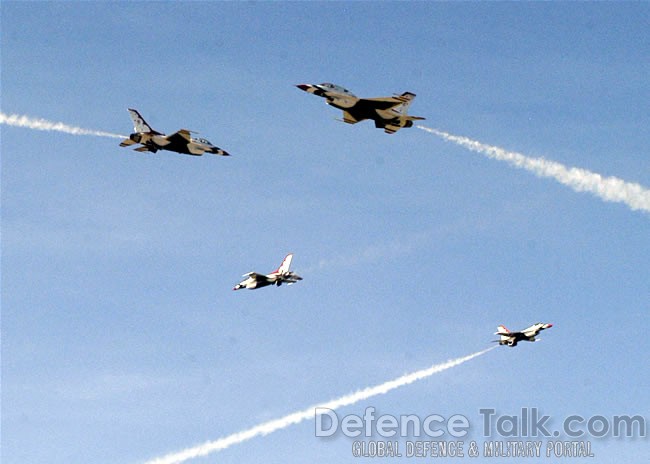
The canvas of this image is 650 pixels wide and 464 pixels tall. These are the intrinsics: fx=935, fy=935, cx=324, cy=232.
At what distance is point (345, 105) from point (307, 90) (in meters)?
4.96

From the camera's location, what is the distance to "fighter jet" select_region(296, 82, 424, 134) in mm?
111750

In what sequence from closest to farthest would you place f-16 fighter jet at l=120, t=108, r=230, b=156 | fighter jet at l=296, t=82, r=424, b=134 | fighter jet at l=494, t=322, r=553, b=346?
fighter jet at l=296, t=82, r=424, b=134 → f-16 fighter jet at l=120, t=108, r=230, b=156 → fighter jet at l=494, t=322, r=553, b=346

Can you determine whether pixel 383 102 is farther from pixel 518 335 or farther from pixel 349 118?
pixel 518 335

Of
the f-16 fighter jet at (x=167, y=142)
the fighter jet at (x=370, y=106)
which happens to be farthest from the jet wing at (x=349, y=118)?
the f-16 fighter jet at (x=167, y=142)

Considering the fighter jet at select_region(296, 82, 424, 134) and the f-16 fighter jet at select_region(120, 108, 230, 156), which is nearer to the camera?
the fighter jet at select_region(296, 82, 424, 134)

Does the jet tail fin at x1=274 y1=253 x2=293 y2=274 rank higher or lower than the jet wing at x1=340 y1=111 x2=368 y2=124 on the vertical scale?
lower

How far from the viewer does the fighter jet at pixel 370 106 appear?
367 feet

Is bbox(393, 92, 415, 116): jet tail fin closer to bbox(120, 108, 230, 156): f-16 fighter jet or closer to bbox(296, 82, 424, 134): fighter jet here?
bbox(296, 82, 424, 134): fighter jet

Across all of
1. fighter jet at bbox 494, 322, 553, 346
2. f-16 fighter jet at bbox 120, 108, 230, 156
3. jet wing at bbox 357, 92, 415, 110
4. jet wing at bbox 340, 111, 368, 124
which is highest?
jet wing at bbox 357, 92, 415, 110

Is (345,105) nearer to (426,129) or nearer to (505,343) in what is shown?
(426,129)

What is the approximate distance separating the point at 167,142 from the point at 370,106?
83.4 ft

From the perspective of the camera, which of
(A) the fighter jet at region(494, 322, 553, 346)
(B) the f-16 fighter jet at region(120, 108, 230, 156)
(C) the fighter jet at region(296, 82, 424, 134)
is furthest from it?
(A) the fighter jet at region(494, 322, 553, 346)

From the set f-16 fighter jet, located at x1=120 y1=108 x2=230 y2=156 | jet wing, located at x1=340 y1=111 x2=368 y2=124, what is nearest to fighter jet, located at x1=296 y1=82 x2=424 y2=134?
jet wing, located at x1=340 y1=111 x2=368 y2=124

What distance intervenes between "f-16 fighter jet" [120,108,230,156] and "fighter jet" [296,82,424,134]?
15.1 m
